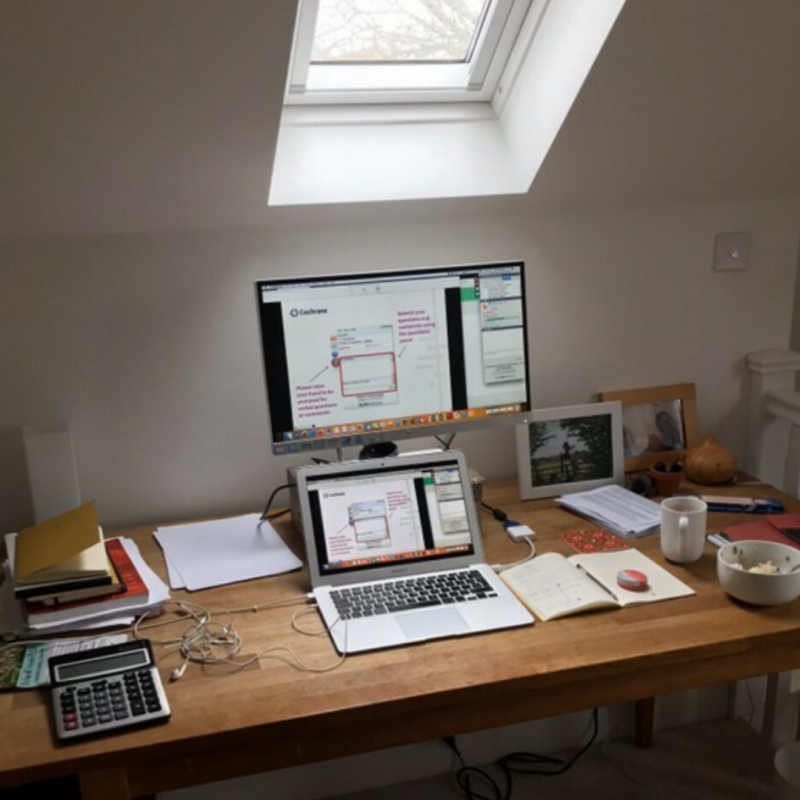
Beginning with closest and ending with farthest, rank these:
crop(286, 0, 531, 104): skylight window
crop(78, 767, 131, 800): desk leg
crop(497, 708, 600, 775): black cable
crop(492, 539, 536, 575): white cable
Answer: crop(78, 767, 131, 800): desk leg, crop(492, 539, 536, 575): white cable, crop(286, 0, 531, 104): skylight window, crop(497, 708, 600, 775): black cable

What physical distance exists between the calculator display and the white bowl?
93cm

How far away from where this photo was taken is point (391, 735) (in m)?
1.29

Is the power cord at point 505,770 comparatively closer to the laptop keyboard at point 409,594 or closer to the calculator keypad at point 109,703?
the laptop keyboard at point 409,594

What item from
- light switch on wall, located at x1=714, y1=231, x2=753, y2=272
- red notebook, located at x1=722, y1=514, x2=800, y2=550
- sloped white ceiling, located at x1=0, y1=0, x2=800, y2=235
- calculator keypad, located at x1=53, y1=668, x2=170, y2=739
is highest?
sloped white ceiling, located at x1=0, y1=0, x2=800, y2=235

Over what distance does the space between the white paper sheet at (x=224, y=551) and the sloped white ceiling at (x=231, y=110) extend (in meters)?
0.62

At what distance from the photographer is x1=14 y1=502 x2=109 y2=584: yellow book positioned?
4.74ft

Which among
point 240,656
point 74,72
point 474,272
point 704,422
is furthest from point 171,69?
point 704,422

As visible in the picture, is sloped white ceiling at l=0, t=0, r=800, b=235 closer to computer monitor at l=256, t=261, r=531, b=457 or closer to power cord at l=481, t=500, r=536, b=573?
computer monitor at l=256, t=261, r=531, b=457

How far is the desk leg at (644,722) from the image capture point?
2232mm

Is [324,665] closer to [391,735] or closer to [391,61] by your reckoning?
[391,735]

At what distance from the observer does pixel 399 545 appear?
161cm

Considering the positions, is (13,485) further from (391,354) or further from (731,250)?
(731,250)

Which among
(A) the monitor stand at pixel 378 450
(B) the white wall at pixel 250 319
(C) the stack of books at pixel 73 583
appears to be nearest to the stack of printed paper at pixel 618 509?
(B) the white wall at pixel 250 319

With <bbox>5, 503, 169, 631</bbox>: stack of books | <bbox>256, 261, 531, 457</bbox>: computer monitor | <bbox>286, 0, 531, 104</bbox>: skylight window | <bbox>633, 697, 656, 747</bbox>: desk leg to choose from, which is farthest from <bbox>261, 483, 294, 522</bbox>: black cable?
<bbox>633, 697, 656, 747</bbox>: desk leg
